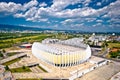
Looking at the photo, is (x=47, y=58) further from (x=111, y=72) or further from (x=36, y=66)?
(x=111, y=72)

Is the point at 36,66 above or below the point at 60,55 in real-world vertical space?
below

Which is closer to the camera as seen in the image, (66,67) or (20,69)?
(20,69)

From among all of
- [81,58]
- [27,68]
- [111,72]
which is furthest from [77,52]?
[27,68]

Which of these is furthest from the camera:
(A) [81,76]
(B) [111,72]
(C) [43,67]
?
(C) [43,67]

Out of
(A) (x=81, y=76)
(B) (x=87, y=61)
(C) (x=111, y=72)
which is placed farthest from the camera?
(B) (x=87, y=61)

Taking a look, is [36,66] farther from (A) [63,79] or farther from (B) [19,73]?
(A) [63,79]

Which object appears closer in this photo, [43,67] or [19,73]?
[19,73]

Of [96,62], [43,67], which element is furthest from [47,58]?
[96,62]

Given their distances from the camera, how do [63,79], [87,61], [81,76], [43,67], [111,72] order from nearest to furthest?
[63,79] → [81,76] → [111,72] → [43,67] → [87,61]

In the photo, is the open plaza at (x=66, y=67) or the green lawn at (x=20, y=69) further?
the green lawn at (x=20, y=69)

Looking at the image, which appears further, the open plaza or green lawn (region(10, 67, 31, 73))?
green lawn (region(10, 67, 31, 73))
